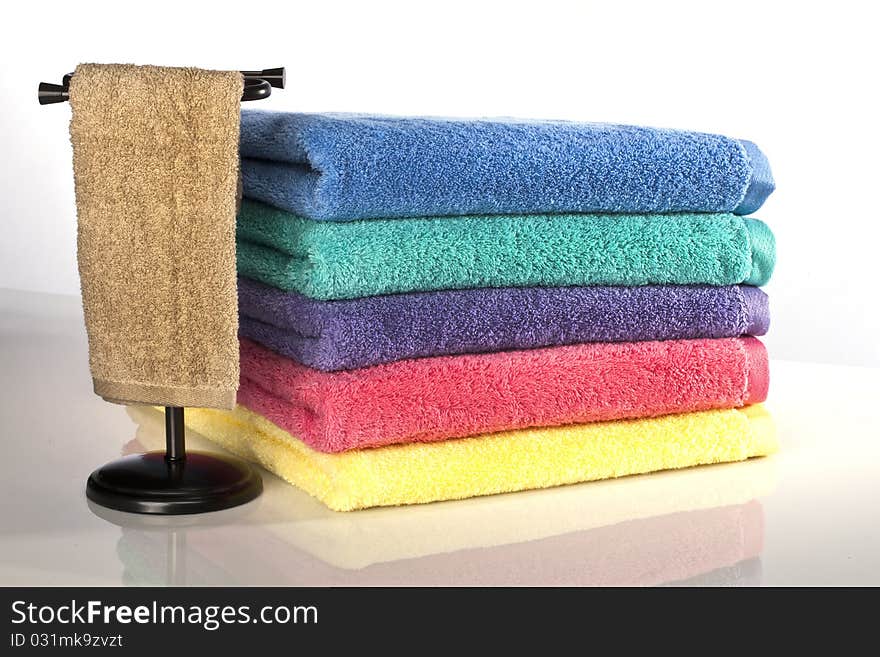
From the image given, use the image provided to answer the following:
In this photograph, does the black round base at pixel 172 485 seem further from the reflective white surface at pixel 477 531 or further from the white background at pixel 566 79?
the white background at pixel 566 79

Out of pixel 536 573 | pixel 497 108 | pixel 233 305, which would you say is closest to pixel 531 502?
pixel 536 573

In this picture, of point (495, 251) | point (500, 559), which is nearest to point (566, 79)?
point (495, 251)

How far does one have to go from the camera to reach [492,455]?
122 centimetres

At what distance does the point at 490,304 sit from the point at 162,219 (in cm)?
32

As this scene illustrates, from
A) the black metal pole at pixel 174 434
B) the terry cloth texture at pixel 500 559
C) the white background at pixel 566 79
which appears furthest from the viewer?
the white background at pixel 566 79

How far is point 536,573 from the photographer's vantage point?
0.99 meters

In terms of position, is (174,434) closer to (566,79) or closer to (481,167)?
(481,167)

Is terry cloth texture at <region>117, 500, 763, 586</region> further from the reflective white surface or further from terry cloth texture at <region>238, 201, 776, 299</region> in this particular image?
terry cloth texture at <region>238, 201, 776, 299</region>

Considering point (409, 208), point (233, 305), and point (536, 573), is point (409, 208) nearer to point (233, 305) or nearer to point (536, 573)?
point (233, 305)

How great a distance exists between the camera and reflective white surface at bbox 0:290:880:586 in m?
0.99

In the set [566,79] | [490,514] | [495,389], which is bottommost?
[490,514]

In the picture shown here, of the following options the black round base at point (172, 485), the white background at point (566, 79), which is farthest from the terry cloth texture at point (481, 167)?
the white background at point (566, 79)

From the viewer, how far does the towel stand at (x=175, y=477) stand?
3.65 ft

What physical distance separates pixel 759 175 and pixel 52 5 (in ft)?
5.46
